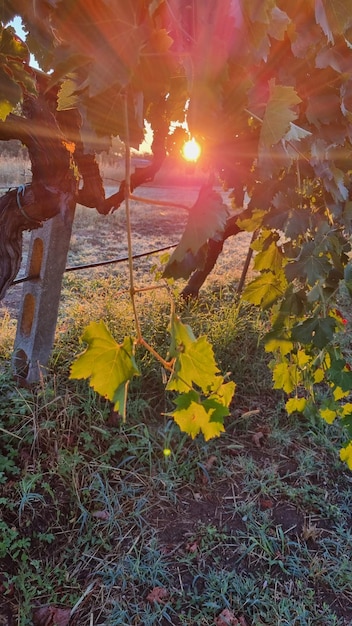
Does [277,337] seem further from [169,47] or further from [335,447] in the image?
[335,447]

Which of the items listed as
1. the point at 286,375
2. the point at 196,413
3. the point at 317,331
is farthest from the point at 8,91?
the point at 286,375

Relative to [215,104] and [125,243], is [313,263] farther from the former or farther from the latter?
[125,243]

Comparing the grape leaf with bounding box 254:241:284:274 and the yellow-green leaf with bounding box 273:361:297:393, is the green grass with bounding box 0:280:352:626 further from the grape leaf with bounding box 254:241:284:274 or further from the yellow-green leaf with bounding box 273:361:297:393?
the grape leaf with bounding box 254:241:284:274

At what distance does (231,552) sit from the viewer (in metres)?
1.96

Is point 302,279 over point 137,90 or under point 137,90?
under

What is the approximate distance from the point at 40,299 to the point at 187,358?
1.77 m

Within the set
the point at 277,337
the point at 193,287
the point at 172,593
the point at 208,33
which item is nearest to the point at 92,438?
the point at 172,593

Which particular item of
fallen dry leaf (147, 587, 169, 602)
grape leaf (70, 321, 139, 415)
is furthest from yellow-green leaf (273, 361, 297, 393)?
grape leaf (70, 321, 139, 415)

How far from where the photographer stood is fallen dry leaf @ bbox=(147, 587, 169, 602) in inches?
68.7

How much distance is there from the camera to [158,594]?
1763 mm

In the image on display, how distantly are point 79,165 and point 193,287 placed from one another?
2.15 m

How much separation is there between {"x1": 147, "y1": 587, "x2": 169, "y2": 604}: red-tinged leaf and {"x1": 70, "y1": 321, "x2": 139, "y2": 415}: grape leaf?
1.39 meters

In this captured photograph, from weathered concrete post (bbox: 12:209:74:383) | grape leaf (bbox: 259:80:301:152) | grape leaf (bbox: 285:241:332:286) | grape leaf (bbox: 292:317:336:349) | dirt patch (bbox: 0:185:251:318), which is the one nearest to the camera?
grape leaf (bbox: 259:80:301:152)

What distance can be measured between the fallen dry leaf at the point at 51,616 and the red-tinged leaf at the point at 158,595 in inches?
11.6
